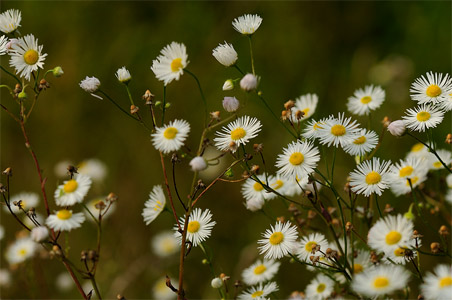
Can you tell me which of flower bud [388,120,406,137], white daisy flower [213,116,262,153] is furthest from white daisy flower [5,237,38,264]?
flower bud [388,120,406,137]

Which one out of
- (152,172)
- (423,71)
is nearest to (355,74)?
(423,71)

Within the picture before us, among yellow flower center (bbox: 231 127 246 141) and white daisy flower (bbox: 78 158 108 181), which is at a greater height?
white daisy flower (bbox: 78 158 108 181)

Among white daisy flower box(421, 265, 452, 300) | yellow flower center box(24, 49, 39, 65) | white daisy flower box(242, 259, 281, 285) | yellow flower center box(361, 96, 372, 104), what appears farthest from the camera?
yellow flower center box(361, 96, 372, 104)

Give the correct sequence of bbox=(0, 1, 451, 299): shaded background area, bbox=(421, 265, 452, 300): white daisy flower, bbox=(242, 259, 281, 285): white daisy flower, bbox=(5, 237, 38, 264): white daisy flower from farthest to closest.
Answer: bbox=(0, 1, 451, 299): shaded background area, bbox=(5, 237, 38, 264): white daisy flower, bbox=(242, 259, 281, 285): white daisy flower, bbox=(421, 265, 452, 300): white daisy flower

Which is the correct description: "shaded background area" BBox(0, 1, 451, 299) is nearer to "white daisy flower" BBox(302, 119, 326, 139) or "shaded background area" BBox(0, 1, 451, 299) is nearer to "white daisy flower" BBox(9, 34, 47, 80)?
"white daisy flower" BBox(302, 119, 326, 139)

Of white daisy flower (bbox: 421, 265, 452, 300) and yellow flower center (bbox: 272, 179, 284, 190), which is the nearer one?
white daisy flower (bbox: 421, 265, 452, 300)

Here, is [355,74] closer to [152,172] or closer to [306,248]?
[152,172]

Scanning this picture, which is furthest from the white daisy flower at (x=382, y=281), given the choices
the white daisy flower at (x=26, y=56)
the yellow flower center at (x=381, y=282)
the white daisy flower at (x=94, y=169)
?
the white daisy flower at (x=94, y=169)
